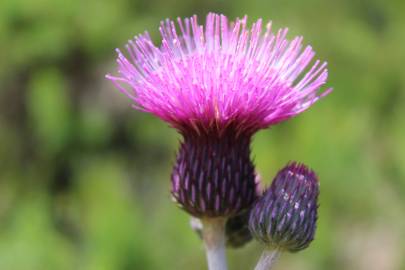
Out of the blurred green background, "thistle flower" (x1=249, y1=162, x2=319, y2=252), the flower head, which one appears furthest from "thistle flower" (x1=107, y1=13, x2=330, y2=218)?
the blurred green background

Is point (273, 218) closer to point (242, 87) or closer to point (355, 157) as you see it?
point (242, 87)

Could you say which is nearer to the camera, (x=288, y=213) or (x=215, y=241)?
(x=288, y=213)

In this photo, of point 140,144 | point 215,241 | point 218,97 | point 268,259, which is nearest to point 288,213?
point 268,259

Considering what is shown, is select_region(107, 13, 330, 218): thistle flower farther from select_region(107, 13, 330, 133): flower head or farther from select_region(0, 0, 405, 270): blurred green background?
select_region(0, 0, 405, 270): blurred green background

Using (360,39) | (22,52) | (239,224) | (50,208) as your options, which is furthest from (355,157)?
(22,52)

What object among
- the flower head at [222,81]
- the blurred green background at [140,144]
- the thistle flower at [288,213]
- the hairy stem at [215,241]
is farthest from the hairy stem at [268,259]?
the blurred green background at [140,144]

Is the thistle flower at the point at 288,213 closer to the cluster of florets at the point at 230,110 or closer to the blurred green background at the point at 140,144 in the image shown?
the cluster of florets at the point at 230,110

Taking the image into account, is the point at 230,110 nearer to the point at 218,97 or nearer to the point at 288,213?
the point at 218,97
